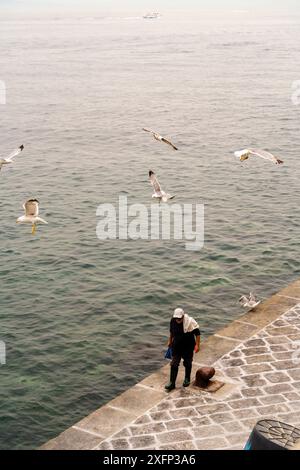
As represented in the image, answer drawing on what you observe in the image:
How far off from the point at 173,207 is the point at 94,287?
8177 millimetres

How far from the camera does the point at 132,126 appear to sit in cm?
4622

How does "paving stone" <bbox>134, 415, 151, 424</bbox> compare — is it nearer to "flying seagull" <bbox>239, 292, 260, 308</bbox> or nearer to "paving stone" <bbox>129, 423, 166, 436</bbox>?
"paving stone" <bbox>129, 423, 166, 436</bbox>

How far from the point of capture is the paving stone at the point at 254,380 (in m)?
13.7

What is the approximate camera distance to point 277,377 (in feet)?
45.6

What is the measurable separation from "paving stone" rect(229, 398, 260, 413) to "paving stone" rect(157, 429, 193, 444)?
1.18 meters

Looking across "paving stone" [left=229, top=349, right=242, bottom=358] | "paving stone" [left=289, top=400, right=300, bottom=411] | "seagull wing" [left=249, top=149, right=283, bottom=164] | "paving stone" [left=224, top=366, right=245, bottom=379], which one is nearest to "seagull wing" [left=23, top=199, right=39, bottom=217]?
"seagull wing" [left=249, top=149, right=283, bottom=164]

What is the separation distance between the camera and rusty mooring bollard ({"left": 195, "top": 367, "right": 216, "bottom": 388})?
531 inches

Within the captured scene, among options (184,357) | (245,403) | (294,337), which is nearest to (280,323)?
(294,337)

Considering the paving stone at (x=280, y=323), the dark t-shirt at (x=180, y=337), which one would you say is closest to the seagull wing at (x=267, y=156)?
the dark t-shirt at (x=180, y=337)

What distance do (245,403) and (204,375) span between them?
94 cm

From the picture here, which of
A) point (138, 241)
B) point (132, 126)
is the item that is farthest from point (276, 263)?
point (132, 126)

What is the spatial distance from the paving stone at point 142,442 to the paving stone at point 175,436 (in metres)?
0.13

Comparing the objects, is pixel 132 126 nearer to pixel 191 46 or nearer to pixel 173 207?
pixel 173 207

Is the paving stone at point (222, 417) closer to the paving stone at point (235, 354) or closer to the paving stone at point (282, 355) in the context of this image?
the paving stone at point (235, 354)
